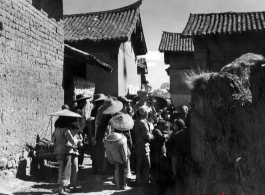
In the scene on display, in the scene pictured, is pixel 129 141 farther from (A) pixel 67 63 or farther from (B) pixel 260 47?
(B) pixel 260 47

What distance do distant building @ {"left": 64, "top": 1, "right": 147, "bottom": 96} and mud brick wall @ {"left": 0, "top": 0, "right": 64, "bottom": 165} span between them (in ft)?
12.8

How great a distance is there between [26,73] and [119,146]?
2.89 metres

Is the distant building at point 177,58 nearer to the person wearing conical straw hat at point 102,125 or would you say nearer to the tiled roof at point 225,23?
the tiled roof at point 225,23

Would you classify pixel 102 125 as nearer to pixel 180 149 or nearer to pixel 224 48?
pixel 180 149

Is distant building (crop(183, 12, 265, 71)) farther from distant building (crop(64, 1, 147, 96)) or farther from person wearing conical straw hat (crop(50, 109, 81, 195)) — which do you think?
person wearing conical straw hat (crop(50, 109, 81, 195))

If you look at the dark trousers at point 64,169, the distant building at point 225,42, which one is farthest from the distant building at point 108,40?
the dark trousers at point 64,169

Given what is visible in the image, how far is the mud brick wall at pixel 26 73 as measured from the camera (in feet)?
20.5

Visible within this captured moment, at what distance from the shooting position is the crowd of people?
579 cm

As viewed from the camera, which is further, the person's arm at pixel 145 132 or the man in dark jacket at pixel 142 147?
the man in dark jacket at pixel 142 147

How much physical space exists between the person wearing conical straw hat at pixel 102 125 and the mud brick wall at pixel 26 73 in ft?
5.26

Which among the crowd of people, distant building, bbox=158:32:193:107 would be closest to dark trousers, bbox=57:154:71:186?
the crowd of people

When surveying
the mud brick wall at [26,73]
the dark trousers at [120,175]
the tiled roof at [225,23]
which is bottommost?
the dark trousers at [120,175]

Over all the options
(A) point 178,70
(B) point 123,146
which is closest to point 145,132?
(B) point 123,146

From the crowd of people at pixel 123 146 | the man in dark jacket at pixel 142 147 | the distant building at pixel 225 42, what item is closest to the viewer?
the crowd of people at pixel 123 146
